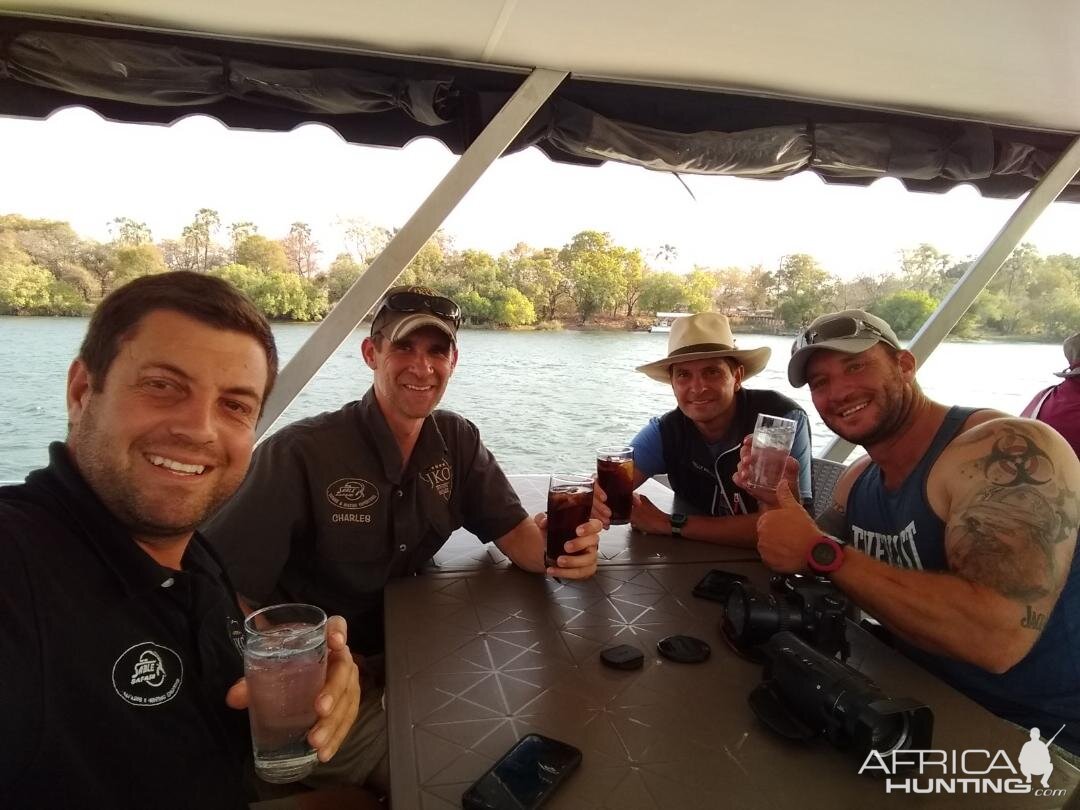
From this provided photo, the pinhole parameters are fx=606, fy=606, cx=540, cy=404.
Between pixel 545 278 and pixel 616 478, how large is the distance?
7.83 ft

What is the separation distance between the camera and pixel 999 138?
3217mm

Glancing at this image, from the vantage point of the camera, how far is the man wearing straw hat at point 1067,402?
2605 millimetres

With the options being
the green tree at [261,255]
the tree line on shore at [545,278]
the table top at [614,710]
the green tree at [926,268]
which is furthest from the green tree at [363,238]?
the green tree at [926,268]

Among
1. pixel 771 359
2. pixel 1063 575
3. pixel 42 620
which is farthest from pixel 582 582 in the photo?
pixel 771 359

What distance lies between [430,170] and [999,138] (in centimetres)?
300

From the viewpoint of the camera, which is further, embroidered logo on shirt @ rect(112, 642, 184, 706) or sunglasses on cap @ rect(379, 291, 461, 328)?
sunglasses on cap @ rect(379, 291, 461, 328)

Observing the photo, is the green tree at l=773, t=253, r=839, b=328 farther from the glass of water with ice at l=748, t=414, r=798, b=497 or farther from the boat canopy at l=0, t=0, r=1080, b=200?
the glass of water with ice at l=748, t=414, r=798, b=497

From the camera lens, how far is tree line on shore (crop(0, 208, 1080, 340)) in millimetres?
2842

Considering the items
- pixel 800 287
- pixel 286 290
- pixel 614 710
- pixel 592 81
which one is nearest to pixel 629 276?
pixel 800 287

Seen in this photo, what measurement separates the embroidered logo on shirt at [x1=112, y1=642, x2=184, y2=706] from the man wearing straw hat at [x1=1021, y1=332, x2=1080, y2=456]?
3215 millimetres

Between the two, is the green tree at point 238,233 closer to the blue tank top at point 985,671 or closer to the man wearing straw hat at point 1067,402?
the blue tank top at point 985,671

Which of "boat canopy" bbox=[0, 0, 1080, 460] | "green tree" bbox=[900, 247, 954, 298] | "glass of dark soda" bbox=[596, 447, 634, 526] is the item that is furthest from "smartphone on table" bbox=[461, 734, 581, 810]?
"green tree" bbox=[900, 247, 954, 298]

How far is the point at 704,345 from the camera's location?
247 cm

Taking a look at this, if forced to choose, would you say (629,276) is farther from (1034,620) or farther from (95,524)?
(95,524)
